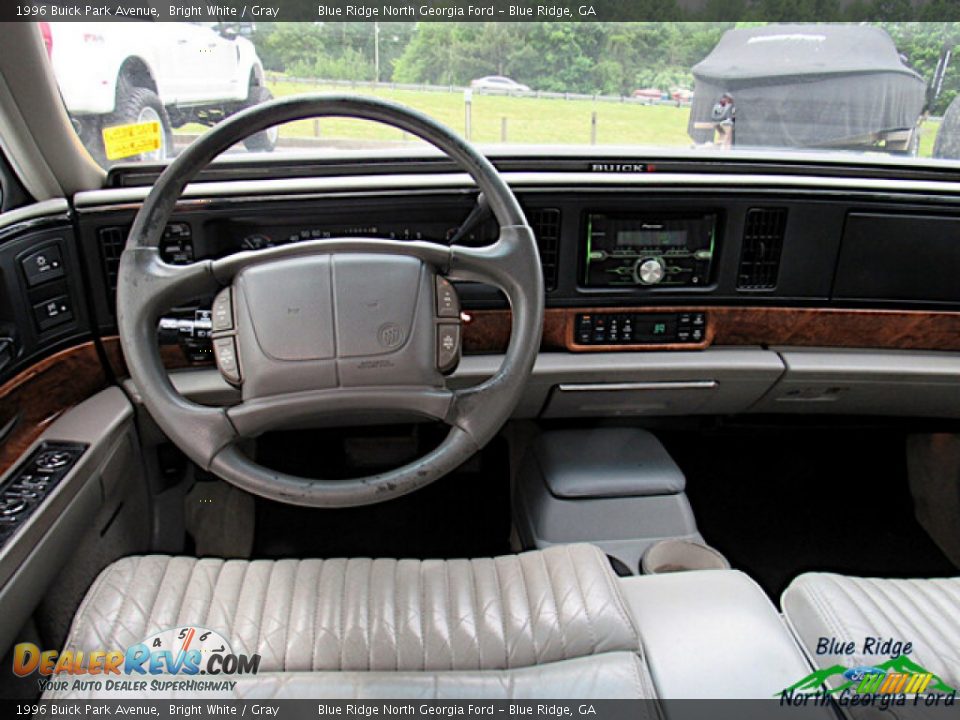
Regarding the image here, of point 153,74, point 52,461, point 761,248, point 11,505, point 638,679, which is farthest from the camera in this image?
point 761,248

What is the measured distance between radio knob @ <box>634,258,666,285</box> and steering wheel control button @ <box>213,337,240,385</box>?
106 centimetres

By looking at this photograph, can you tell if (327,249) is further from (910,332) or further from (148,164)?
(910,332)

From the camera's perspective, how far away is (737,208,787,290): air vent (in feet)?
6.07

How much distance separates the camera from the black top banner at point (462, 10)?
148cm

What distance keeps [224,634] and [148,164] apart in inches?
45.8

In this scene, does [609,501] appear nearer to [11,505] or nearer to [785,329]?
[785,329]

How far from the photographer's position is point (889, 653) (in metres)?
1.16

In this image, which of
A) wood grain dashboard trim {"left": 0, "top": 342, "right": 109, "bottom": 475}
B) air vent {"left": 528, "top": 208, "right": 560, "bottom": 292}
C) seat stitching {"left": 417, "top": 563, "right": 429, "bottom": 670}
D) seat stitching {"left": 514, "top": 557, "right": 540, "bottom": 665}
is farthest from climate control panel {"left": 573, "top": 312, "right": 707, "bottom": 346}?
wood grain dashboard trim {"left": 0, "top": 342, "right": 109, "bottom": 475}

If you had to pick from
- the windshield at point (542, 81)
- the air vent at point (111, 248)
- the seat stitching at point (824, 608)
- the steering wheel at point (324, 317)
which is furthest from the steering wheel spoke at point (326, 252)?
the seat stitching at point (824, 608)

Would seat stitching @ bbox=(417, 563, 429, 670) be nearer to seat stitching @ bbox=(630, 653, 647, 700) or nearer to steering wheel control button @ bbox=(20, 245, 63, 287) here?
seat stitching @ bbox=(630, 653, 647, 700)

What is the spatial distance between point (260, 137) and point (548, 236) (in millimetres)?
741

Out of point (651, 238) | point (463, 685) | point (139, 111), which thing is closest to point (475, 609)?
point (463, 685)

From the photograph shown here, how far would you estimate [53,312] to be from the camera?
157 cm

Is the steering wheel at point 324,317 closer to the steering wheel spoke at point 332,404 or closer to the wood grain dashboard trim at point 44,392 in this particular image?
the steering wheel spoke at point 332,404
